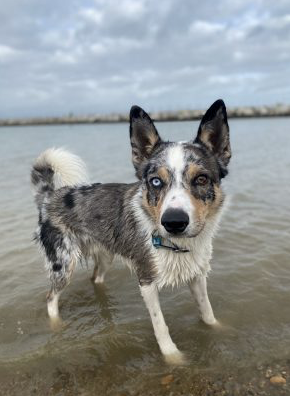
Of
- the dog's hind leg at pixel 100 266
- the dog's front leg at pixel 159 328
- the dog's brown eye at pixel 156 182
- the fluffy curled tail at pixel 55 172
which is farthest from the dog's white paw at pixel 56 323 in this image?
the dog's brown eye at pixel 156 182

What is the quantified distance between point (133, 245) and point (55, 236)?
1.29m

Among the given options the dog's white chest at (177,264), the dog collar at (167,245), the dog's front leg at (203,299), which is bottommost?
the dog's front leg at (203,299)

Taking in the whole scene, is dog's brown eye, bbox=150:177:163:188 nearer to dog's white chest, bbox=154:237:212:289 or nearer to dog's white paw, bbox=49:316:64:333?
dog's white chest, bbox=154:237:212:289

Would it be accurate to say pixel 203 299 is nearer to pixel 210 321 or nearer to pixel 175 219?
pixel 210 321

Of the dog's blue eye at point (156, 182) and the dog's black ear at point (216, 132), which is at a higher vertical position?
the dog's black ear at point (216, 132)

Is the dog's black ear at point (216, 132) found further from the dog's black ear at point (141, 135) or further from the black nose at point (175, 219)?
the black nose at point (175, 219)

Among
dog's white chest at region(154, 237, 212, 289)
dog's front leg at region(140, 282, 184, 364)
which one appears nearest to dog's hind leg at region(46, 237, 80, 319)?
dog's front leg at region(140, 282, 184, 364)

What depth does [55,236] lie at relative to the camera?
17.3ft

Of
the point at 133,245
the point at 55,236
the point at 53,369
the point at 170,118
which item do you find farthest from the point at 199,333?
the point at 170,118

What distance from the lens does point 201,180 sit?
3865 mm

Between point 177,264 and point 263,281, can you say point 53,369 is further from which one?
point 263,281

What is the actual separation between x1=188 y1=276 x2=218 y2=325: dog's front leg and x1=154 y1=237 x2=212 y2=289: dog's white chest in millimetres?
386

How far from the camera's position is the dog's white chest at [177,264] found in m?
4.23

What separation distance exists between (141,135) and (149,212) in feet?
2.98
